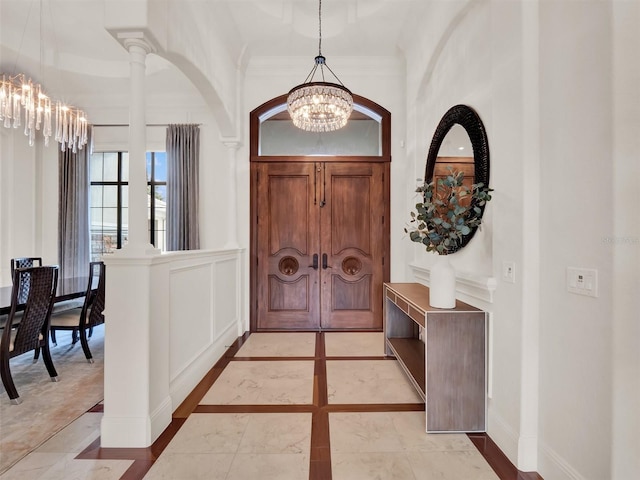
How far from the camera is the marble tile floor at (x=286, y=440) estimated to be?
1.81 meters

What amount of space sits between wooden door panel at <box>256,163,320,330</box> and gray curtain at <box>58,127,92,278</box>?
9.19 ft

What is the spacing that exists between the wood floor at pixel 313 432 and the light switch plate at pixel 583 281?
1.10 m

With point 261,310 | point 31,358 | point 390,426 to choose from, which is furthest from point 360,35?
point 31,358

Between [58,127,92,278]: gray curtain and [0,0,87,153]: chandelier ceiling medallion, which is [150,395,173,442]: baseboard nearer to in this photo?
[0,0,87,153]: chandelier ceiling medallion

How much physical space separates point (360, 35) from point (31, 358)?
5299mm

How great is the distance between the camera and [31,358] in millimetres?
3520

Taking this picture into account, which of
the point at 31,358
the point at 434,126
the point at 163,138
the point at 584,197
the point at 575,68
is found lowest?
the point at 31,358

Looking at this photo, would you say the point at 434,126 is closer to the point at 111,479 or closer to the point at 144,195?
the point at 144,195

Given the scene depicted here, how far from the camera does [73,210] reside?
4.92 m

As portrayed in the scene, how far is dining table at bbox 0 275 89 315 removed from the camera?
2685 mm

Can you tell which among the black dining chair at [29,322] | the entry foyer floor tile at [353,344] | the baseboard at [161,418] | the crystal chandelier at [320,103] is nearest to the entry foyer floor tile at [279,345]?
the entry foyer floor tile at [353,344]

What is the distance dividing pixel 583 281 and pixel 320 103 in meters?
2.57

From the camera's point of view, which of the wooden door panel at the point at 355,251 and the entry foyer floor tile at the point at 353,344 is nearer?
the entry foyer floor tile at the point at 353,344

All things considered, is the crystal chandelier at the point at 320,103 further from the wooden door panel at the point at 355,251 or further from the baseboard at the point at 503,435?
the baseboard at the point at 503,435
